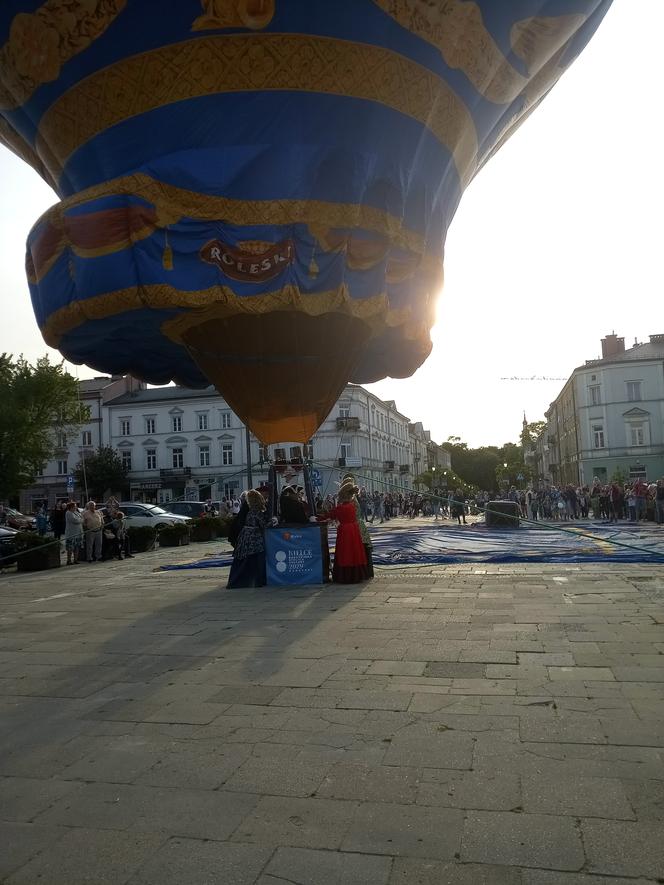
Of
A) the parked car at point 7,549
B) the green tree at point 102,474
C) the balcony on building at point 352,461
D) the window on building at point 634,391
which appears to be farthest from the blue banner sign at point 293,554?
the window on building at point 634,391

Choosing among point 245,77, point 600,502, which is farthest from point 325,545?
point 600,502

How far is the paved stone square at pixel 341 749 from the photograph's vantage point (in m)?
2.95

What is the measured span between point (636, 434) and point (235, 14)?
57.1 metres

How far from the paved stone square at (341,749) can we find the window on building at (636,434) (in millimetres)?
54737

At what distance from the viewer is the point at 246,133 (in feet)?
Result: 30.0

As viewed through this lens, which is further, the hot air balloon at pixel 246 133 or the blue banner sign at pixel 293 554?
the blue banner sign at pixel 293 554

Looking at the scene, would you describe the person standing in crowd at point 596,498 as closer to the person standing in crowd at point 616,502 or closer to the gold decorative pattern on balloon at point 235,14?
the person standing in crowd at point 616,502

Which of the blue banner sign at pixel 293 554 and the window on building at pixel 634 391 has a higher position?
the window on building at pixel 634 391

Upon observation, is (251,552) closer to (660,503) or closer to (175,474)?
(660,503)

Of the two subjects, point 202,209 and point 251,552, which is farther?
point 251,552

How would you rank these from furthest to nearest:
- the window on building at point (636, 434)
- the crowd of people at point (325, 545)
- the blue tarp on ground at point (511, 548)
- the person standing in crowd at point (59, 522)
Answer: the window on building at point (636, 434), the person standing in crowd at point (59, 522), the blue tarp on ground at point (511, 548), the crowd of people at point (325, 545)

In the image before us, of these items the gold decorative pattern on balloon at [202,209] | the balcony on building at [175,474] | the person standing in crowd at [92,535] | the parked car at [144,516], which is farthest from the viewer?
the balcony on building at [175,474]

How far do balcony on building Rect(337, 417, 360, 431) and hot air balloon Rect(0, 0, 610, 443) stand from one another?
2153 inches

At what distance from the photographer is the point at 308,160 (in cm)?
929
